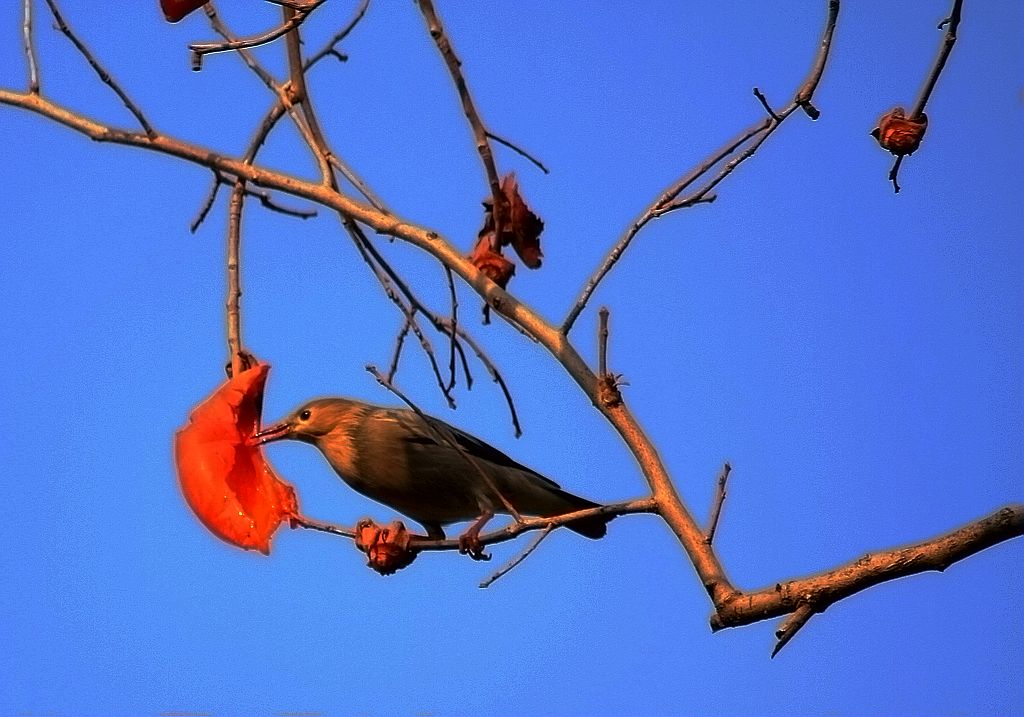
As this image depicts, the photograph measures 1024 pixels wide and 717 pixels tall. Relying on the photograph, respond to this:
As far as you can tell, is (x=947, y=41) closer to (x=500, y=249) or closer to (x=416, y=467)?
(x=500, y=249)

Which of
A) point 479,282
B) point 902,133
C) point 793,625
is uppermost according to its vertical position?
point 902,133

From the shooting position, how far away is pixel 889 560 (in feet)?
9.11

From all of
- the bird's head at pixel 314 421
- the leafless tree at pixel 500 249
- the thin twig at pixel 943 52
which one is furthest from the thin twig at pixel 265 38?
the bird's head at pixel 314 421

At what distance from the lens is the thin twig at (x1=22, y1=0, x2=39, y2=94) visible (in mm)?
4180

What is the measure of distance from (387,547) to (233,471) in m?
0.52

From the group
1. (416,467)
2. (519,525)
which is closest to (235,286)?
(519,525)

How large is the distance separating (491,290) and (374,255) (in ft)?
2.61

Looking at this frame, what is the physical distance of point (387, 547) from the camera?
3906 millimetres

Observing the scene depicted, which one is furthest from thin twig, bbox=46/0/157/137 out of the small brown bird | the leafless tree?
the small brown bird

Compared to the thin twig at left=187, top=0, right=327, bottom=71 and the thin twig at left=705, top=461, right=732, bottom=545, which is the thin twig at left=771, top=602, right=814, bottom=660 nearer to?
the thin twig at left=705, top=461, right=732, bottom=545

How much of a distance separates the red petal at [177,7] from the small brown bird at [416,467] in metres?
1.96

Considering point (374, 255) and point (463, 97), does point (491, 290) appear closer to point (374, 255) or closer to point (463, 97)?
point (463, 97)

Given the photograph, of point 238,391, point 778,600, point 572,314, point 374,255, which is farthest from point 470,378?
point 778,600

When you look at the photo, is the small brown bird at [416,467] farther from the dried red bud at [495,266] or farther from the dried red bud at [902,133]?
the dried red bud at [902,133]
